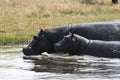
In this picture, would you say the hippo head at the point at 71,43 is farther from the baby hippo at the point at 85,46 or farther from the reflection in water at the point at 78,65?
the reflection in water at the point at 78,65

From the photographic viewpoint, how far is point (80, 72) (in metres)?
14.8

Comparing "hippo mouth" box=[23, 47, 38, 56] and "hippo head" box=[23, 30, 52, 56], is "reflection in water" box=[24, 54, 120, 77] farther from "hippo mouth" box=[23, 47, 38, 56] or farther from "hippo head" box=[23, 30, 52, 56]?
"hippo head" box=[23, 30, 52, 56]

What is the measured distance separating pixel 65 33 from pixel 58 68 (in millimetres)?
4183

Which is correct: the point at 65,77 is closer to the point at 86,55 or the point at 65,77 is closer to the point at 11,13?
the point at 86,55

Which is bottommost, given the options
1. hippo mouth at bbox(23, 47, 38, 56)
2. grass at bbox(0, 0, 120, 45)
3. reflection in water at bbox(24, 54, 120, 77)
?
grass at bbox(0, 0, 120, 45)

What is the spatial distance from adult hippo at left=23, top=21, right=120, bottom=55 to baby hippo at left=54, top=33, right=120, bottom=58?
1.21m

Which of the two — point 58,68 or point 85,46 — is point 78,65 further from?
point 85,46

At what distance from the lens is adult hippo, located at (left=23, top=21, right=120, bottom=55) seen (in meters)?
19.7

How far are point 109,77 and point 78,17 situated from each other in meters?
19.8

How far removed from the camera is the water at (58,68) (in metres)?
14.0

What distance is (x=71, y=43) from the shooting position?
18391 mm

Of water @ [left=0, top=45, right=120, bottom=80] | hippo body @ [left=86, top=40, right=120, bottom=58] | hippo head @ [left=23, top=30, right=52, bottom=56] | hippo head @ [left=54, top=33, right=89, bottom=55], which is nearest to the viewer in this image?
water @ [left=0, top=45, right=120, bottom=80]

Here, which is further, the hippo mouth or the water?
the hippo mouth

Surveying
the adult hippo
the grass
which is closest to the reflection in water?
the adult hippo
